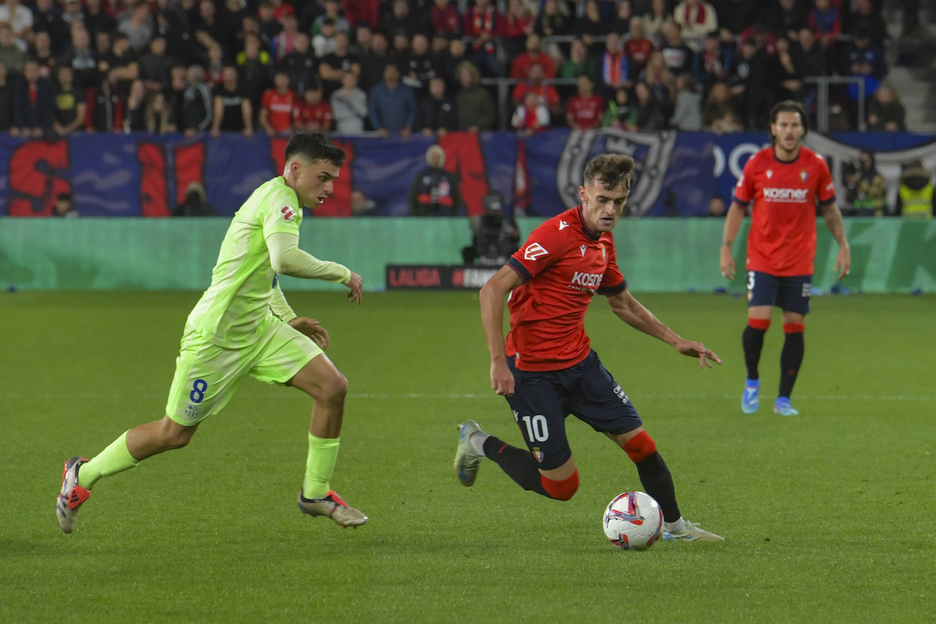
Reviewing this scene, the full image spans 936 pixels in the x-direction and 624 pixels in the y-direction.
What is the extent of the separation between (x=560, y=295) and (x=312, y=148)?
1334 millimetres

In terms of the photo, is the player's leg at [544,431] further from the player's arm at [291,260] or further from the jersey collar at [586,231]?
the player's arm at [291,260]

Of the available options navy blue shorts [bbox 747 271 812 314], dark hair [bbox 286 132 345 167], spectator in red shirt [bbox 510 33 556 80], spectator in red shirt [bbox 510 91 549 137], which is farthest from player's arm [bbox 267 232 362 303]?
spectator in red shirt [bbox 510 33 556 80]

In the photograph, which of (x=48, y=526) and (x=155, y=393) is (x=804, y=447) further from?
(x=155, y=393)

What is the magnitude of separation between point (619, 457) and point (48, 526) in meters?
3.40

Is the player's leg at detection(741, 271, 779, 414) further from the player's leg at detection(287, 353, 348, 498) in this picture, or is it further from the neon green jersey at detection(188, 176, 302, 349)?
the neon green jersey at detection(188, 176, 302, 349)

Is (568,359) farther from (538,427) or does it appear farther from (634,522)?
(634,522)

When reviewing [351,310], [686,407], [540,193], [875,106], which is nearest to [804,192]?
[686,407]

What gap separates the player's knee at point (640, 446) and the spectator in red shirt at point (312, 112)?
46.4 ft

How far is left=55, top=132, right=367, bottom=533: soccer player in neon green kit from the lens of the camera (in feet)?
17.0

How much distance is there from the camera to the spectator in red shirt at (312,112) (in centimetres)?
1847

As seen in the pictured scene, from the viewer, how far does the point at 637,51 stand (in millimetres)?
19188

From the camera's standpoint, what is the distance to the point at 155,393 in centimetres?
930

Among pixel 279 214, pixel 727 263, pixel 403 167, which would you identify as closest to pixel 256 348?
pixel 279 214

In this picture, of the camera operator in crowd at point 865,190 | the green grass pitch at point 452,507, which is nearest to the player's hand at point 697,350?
the green grass pitch at point 452,507
